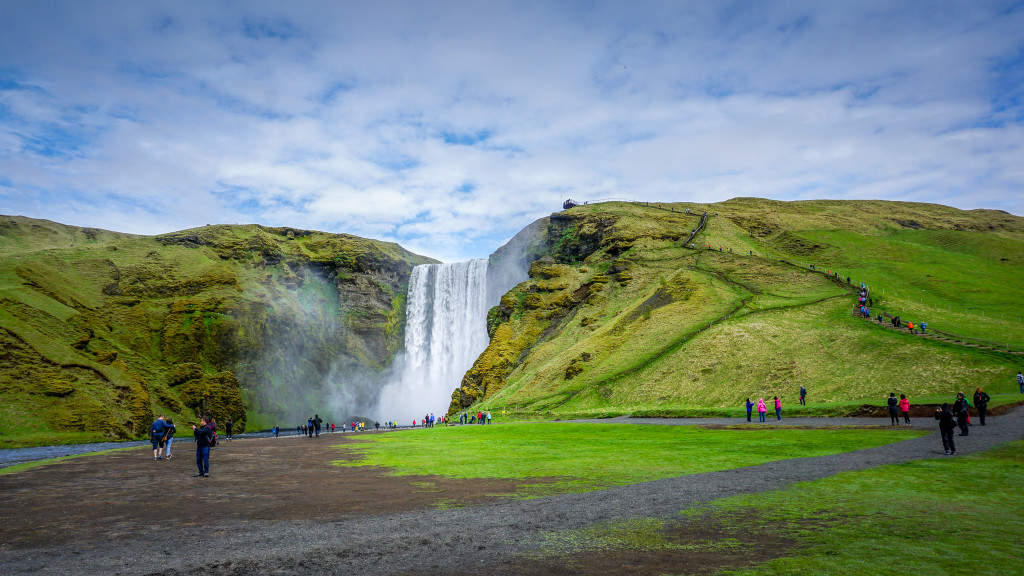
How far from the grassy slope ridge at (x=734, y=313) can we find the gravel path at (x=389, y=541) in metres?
35.4

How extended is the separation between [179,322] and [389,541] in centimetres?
9687

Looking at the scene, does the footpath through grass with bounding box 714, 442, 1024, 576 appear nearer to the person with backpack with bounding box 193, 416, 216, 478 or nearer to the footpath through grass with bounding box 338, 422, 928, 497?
the footpath through grass with bounding box 338, 422, 928, 497

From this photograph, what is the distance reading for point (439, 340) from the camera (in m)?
111

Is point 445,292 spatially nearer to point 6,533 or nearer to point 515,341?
point 515,341

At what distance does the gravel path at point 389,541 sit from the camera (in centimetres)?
877

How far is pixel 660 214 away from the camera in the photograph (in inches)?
4732

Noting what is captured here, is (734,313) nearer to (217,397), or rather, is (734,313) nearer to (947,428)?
(947,428)

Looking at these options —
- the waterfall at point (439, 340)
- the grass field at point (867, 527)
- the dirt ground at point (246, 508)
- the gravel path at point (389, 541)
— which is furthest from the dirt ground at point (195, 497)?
the waterfall at point (439, 340)

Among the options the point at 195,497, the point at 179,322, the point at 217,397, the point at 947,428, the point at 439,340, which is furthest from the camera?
the point at 439,340

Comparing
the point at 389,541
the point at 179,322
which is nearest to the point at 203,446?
the point at 389,541

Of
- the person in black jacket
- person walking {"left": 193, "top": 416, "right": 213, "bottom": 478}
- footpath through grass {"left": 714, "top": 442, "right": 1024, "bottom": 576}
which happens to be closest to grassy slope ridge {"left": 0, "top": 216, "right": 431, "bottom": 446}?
person walking {"left": 193, "top": 416, "right": 213, "bottom": 478}

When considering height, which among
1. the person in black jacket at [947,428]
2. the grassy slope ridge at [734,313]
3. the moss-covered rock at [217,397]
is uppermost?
the grassy slope ridge at [734,313]

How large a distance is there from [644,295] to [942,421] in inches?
2532

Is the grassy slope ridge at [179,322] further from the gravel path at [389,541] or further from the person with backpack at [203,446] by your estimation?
the gravel path at [389,541]
